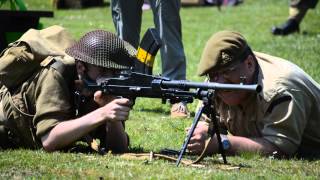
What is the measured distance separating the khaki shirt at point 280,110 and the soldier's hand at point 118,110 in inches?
38.6

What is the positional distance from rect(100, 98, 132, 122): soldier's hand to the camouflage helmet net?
0.30m

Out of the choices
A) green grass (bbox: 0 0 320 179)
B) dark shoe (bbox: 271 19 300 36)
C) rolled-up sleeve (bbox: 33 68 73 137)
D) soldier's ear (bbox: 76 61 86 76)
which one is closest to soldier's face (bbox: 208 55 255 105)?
green grass (bbox: 0 0 320 179)

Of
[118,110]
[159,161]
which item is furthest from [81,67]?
[159,161]

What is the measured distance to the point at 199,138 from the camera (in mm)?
6086

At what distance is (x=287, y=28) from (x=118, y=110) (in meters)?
12.3

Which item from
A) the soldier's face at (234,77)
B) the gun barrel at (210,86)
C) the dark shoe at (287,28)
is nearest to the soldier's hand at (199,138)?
the soldier's face at (234,77)

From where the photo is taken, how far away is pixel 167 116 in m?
8.84

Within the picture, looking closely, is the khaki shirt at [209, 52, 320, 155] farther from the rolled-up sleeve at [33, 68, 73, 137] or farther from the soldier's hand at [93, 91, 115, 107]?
the rolled-up sleeve at [33, 68, 73, 137]

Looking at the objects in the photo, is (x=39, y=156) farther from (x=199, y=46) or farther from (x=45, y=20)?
(x=45, y=20)

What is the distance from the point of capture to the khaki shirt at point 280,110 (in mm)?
6090

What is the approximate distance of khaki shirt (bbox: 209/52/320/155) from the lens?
20.0ft

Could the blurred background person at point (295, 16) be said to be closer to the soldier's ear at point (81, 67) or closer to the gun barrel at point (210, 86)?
the soldier's ear at point (81, 67)

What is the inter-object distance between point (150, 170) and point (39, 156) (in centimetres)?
95

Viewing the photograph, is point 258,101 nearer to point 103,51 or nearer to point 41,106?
point 103,51
